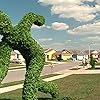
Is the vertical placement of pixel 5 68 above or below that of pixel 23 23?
below

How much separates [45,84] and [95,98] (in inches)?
158

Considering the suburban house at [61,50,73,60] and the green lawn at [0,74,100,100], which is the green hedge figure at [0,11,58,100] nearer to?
the green lawn at [0,74,100,100]

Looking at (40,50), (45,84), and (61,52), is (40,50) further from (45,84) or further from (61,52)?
(61,52)

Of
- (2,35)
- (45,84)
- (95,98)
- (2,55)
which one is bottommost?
(95,98)

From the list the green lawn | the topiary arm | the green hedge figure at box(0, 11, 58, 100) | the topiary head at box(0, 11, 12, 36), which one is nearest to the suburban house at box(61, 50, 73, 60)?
the green lawn

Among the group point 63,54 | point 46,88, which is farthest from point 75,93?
point 63,54

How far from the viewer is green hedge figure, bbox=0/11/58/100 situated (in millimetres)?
10523

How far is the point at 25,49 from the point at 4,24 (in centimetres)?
112

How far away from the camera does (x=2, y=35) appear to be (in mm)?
10703

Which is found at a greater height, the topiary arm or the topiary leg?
the topiary arm

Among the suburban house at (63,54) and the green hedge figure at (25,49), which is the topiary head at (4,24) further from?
the suburban house at (63,54)

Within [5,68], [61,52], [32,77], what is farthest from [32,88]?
[61,52]

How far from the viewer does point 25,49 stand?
35.1ft

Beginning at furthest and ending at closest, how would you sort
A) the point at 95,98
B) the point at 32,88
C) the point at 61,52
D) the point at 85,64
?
the point at 61,52
the point at 85,64
the point at 95,98
the point at 32,88
